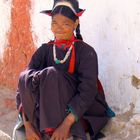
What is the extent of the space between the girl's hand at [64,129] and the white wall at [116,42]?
679 mm

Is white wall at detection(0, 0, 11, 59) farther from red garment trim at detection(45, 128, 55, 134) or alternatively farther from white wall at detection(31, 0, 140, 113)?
red garment trim at detection(45, 128, 55, 134)

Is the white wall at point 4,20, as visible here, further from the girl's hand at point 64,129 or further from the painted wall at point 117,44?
the girl's hand at point 64,129

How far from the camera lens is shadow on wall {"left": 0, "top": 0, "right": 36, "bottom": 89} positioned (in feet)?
15.6

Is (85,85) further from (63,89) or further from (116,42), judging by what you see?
(116,42)

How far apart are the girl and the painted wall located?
0.24 meters

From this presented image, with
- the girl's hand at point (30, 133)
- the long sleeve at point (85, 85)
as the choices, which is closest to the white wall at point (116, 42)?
the long sleeve at point (85, 85)

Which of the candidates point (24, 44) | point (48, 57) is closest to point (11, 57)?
point (24, 44)

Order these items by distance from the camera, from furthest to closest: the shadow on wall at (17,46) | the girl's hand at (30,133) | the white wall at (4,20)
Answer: the white wall at (4,20) → the shadow on wall at (17,46) → the girl's hand at (30,133)

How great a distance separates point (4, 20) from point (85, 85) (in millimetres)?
1910

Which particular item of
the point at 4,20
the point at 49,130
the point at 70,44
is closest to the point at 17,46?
the point at 4,20

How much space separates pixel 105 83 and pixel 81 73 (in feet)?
1.73

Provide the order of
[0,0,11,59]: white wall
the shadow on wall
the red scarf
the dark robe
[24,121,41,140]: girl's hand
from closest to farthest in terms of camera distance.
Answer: the dark robe → [24,121,41,140]: girl's hand → the red scarf → the shadow on wall → [0,0,11,59]: white wall

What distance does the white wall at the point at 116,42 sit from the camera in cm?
376

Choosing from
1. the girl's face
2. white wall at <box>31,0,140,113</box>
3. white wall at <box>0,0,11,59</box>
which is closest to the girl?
the girl's face
